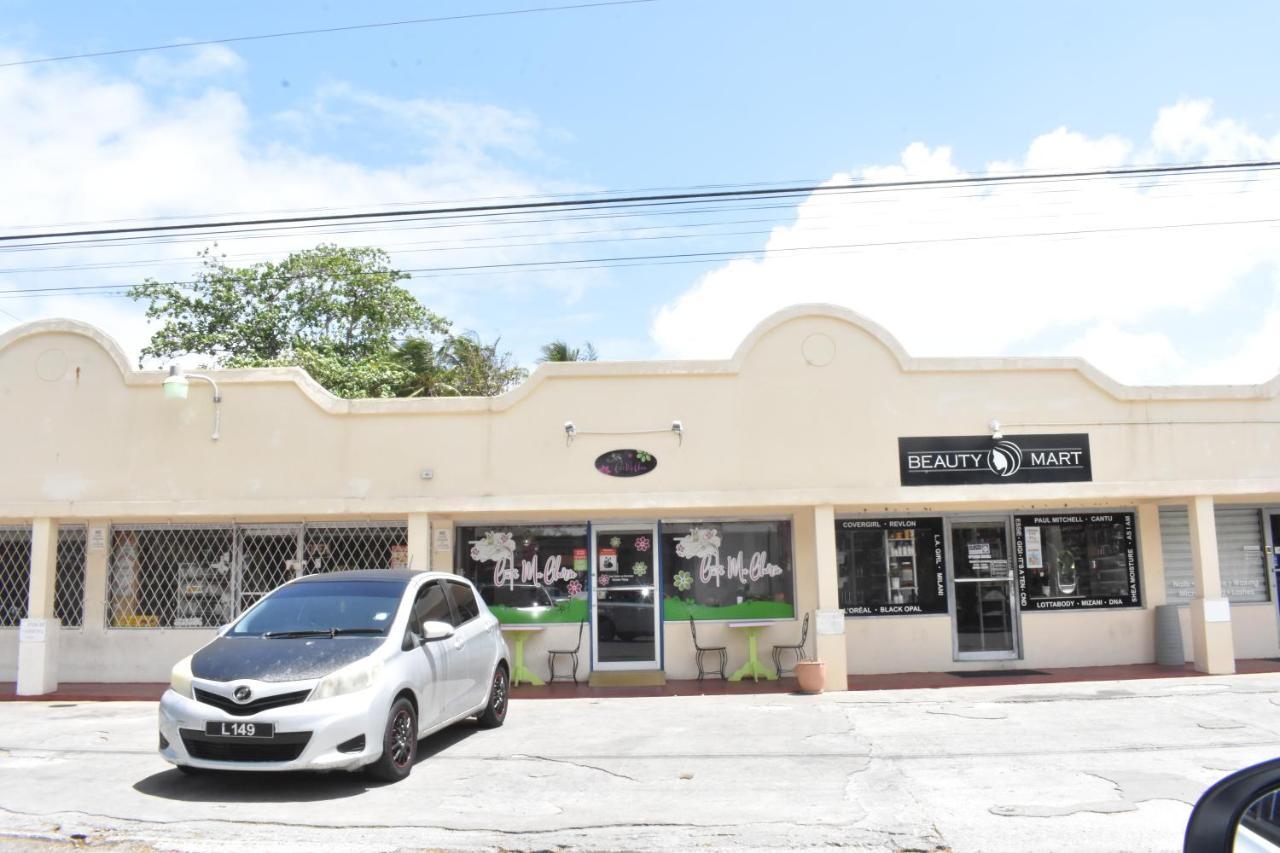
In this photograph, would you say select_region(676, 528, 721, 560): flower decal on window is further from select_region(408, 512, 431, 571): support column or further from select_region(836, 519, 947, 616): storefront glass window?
select_region(408, 512, 431, 571): support column

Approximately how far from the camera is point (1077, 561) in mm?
15141

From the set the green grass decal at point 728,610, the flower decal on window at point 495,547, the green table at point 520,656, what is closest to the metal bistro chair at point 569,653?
the green table at point 520,656

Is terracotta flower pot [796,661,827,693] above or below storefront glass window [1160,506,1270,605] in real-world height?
below

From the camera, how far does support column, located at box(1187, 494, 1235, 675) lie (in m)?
13.7

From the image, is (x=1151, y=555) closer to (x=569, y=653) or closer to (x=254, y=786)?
(x=569, y=653)

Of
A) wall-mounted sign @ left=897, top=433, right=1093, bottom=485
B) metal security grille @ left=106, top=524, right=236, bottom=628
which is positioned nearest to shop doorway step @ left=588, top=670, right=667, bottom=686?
wall-mounted sign @ left=897, top=433, right=1093, bottom=485

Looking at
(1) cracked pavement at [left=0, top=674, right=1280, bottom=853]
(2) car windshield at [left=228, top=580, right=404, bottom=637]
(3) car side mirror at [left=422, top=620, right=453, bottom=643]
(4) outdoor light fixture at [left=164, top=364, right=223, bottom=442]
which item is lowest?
(1) cracked pavement at [left=0, top=674, right=1280, bottom=853]

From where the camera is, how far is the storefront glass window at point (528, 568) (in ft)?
48.3

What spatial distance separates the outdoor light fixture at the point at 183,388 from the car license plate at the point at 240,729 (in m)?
7.35

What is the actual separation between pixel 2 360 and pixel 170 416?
269cm

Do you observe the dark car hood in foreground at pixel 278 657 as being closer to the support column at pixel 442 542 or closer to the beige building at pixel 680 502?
the beige building at pixel 680 502

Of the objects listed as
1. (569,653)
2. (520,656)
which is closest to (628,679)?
(569,653)

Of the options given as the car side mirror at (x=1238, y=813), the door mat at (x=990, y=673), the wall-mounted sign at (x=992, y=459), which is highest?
the wall-mounted sign at (x=992, y=459)

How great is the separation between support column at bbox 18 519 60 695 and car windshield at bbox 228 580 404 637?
6761 millimetres
